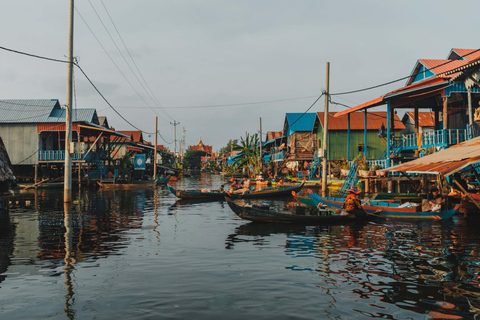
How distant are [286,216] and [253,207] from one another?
1346 millimetres

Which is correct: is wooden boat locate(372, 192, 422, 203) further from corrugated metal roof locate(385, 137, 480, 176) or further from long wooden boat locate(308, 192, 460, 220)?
corrugated metal roof locate(385, 137, 480, 176)

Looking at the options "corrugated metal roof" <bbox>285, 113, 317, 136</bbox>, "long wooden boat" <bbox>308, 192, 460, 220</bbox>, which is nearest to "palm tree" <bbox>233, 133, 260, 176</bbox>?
"corrugated metal roof" <bbox>285, 113, 317, 136</bbox>

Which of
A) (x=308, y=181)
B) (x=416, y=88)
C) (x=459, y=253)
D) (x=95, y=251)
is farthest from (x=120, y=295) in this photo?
(x=308, y=181)

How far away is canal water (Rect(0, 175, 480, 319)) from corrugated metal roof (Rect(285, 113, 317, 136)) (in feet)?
102

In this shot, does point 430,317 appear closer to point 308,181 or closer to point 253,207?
point 253,207

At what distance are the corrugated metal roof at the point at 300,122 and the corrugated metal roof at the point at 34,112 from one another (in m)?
22.9

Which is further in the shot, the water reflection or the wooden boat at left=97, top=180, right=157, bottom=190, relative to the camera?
the wooden boat at left=97, top=180, right=157, bottom=190

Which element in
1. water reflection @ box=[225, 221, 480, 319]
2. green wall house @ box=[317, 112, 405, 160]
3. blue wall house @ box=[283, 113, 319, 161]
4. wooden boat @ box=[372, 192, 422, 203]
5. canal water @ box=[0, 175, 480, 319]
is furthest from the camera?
blue wall house @ box=[283, 113, 319, 161]

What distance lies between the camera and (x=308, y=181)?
36.6 m

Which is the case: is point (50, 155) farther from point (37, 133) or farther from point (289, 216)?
point (289, 216)

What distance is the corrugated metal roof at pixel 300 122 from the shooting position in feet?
151

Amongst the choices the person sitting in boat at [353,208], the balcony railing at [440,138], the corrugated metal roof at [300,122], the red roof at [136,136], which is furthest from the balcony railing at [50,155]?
the balcony railing at [440,138]

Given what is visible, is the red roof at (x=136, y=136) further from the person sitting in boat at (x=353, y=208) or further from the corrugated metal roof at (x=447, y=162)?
the person sitting in boat at (x=353, y=208)

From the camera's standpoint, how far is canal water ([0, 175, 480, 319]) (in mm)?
6438
